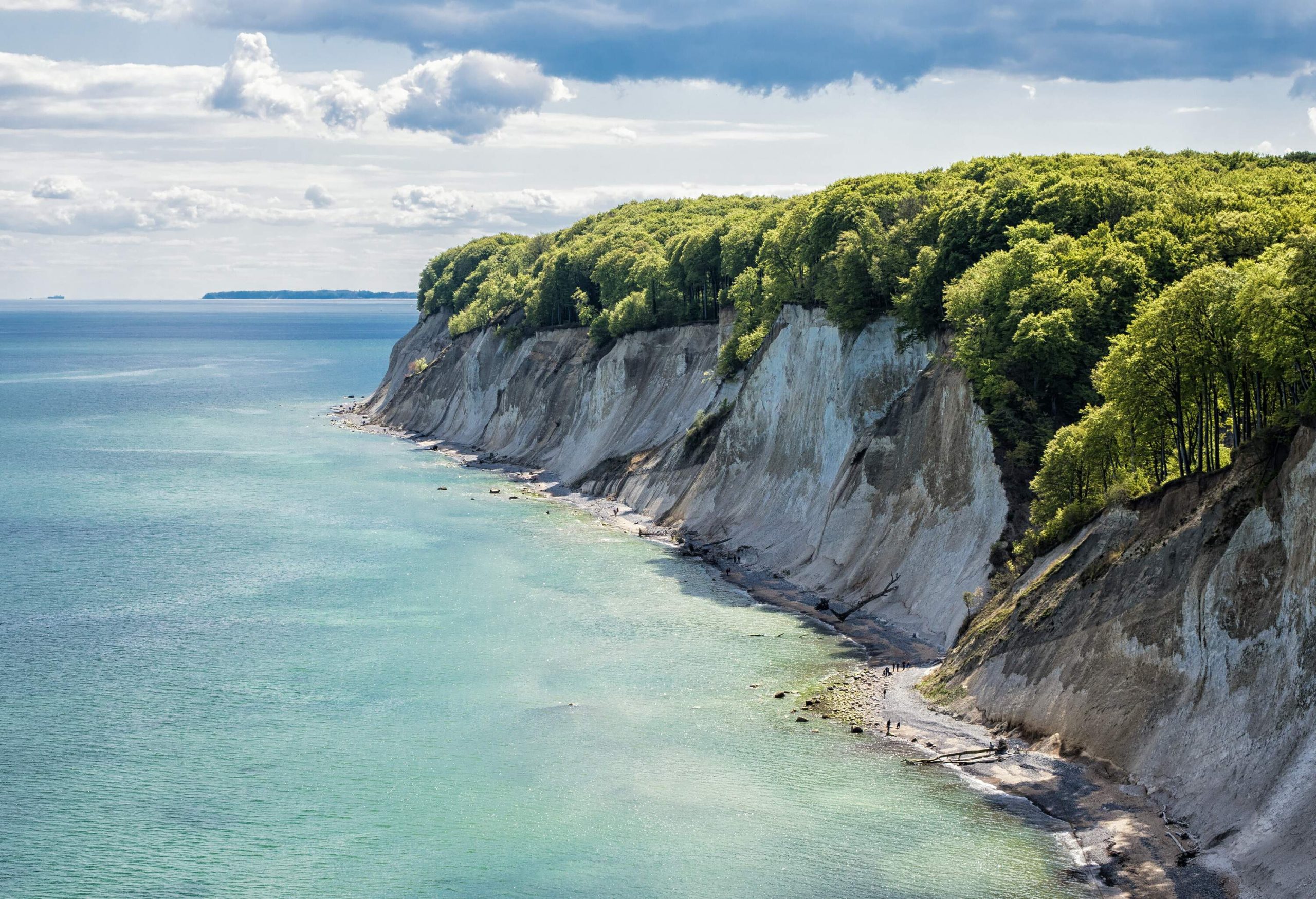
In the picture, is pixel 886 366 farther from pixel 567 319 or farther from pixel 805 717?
pixel 567 319

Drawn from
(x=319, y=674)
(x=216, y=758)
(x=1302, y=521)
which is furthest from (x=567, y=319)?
(x=1302, y=521)

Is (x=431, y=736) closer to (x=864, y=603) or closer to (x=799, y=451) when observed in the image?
(x=864, y=603)

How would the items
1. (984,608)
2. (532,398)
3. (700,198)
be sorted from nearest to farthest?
(984,608) → (532,398) → (700,198)

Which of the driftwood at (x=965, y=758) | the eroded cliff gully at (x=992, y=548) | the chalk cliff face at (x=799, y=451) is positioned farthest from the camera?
the chalk cliff face at (x=799, y=451)

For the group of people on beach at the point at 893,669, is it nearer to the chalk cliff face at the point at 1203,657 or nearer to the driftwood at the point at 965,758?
the chalk cliff face at the point at 1203,657

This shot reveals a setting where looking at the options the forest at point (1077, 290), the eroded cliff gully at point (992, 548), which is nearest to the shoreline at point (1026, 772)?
the eroded cliff gully at point (992, 548)

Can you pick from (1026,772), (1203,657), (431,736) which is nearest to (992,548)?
(1026,772)

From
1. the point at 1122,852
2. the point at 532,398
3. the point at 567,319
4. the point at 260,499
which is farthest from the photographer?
the point at 567,319
